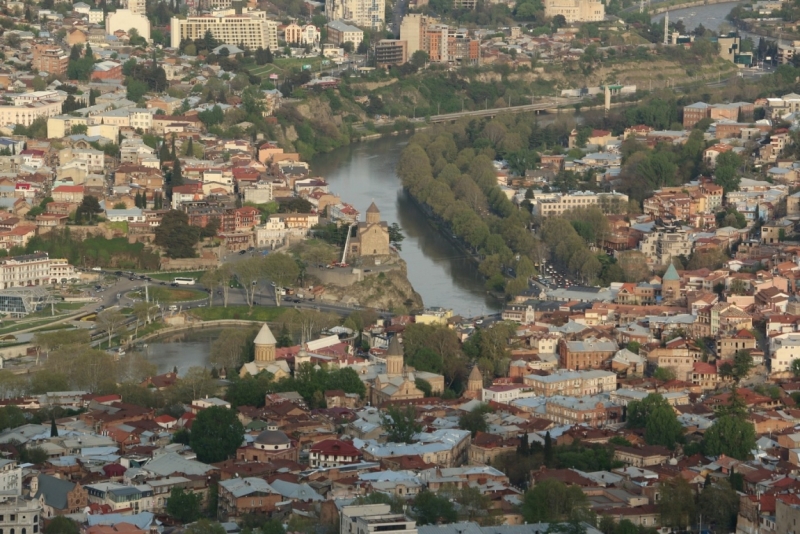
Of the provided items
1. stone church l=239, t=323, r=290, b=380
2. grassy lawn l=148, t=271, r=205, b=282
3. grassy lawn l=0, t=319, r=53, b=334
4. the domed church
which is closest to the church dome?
the domed church

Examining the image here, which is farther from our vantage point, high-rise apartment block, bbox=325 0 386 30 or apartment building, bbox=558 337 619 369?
high-rise apartment block, bbox=325 0 386 30

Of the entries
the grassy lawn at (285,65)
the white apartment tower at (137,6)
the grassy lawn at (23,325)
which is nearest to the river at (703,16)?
the grassy lawn at (285,65)

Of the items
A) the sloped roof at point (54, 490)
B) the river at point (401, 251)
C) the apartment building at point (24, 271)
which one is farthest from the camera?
the apartment building at point (24, 271)

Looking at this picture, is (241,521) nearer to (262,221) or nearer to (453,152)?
(262,221)

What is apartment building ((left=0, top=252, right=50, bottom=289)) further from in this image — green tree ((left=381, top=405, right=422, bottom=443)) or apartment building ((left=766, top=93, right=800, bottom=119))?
apartment building ((left=766, top=93, right=800, bottom=119))

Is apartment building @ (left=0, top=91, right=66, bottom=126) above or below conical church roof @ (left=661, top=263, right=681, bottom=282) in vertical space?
above

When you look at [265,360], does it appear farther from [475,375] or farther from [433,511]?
[433,511]

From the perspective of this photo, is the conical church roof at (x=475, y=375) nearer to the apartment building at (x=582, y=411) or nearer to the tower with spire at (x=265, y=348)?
the apartment building at (x=582, y=411)
